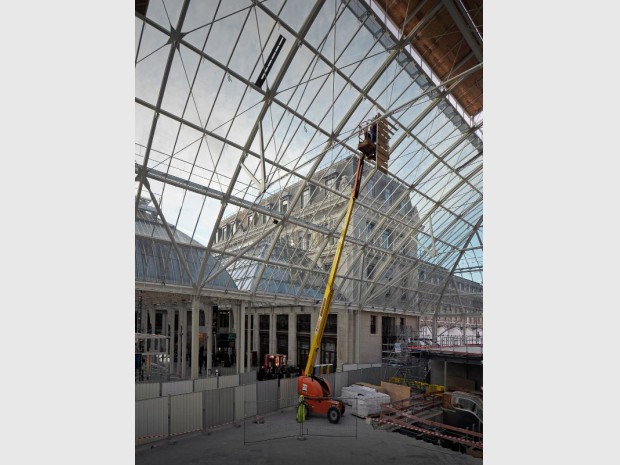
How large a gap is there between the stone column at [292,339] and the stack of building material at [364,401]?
1711 centimetres

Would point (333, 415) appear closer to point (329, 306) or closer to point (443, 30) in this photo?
point (329, 306)

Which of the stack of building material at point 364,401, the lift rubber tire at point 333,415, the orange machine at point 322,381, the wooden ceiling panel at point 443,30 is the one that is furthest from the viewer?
the stack of building material at point 364,401

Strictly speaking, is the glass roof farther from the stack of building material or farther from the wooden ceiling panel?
the stack of building material

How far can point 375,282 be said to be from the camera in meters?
37.1

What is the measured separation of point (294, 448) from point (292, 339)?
80.9 feet

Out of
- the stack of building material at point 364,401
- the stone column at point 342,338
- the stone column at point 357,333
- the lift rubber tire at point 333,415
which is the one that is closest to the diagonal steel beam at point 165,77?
the lift rubber tire at point 333,415

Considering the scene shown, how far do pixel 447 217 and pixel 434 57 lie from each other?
2055 centimetres

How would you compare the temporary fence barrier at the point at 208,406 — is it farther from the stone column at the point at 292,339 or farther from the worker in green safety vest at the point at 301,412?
the stone column at the point at 292,339

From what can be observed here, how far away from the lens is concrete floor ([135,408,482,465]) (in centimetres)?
1453

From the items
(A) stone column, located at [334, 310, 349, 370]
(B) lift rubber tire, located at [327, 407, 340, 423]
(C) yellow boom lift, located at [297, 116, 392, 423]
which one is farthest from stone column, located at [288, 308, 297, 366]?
(B) lift rubber tire, located at [327, 407, 340, 423]

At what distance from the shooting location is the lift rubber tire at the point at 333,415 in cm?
1980

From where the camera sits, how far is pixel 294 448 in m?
15.9

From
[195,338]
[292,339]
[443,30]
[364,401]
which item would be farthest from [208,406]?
[292,339]

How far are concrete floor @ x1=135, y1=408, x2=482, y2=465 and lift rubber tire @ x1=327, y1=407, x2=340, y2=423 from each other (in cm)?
72
